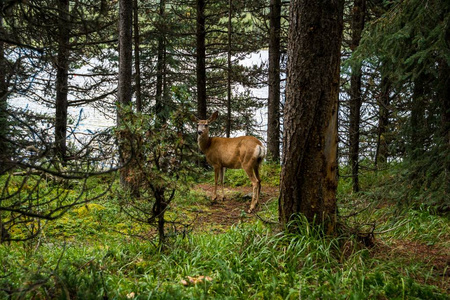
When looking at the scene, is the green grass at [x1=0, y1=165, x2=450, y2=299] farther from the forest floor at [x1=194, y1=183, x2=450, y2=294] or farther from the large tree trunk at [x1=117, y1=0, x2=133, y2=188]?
the large tree trunk at [x1=117, y1=0, x2=133, y2=188]

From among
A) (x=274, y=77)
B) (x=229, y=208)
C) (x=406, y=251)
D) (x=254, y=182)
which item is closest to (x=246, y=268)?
(x=406, y=251)

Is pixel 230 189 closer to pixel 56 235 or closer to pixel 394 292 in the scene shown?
pixel 56 235

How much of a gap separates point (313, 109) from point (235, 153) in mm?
5394

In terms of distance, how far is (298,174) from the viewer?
407 centimetres

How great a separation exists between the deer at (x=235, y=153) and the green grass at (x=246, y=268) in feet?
13.4

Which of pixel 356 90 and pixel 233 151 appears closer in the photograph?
pixel 356 90

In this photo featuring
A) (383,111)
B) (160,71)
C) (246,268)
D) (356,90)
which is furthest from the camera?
(160,71)

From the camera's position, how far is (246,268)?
11.3 feet

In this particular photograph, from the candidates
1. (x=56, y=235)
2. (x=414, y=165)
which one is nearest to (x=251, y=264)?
(x=56, y=235)

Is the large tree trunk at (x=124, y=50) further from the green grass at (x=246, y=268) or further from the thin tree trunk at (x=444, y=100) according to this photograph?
the thin tree trunk at (x=444, y=100)

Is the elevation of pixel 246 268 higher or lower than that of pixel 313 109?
lower

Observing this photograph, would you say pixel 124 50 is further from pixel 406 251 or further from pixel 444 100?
pixel 406 251

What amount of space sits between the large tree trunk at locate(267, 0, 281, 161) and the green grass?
27.0ft

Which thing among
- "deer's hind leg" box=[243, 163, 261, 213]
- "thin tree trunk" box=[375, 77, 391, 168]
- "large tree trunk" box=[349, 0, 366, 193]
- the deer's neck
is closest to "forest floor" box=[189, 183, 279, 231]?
"deer's hind leg" box=[243, 163, 261, 213]
